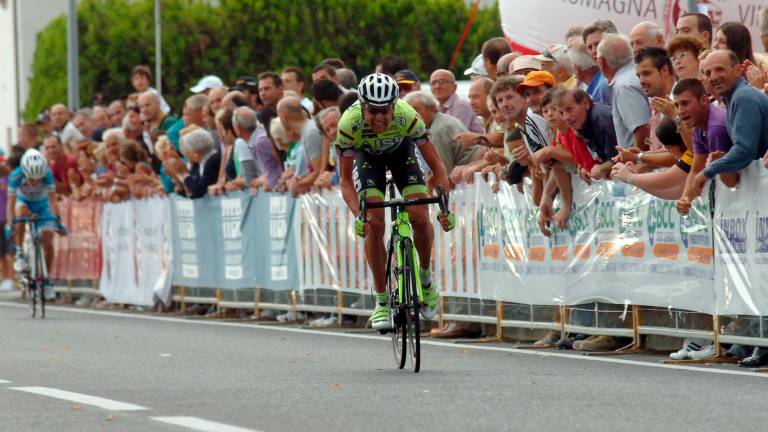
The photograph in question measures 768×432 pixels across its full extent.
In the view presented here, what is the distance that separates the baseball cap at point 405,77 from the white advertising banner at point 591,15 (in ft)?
8.72

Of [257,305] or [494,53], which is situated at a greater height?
[494,53]

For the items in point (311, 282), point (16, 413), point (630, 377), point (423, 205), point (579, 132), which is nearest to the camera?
point (16, 413)

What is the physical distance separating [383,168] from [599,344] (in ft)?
7.72

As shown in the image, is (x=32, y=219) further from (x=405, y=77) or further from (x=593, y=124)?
(x=593, y=124)

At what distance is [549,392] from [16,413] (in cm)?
290

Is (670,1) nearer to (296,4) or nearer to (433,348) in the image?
(433,348)

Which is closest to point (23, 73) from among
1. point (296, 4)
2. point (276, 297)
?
point (296, 4)

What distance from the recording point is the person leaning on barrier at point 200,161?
69.2 ft

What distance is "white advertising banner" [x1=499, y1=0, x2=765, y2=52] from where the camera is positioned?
1866 centimetres

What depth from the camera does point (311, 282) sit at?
744 inches

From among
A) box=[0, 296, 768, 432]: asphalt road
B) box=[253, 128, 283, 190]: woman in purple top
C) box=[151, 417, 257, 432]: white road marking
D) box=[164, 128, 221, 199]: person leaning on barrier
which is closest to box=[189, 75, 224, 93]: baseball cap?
box=[164, 128, 221, 199]: person leaning on barrier

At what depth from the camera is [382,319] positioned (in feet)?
41.1

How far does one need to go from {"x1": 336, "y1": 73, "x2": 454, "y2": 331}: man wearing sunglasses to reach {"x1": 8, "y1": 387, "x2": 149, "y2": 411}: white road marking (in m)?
2.42

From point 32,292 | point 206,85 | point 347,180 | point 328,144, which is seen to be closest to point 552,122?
point 347,180
